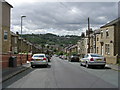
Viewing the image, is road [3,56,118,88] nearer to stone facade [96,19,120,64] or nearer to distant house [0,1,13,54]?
distant house [0,1,13,54]

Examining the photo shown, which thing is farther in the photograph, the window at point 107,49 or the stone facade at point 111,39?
the window at point 107,49

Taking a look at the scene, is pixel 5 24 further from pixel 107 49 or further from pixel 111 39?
pixel 107 49

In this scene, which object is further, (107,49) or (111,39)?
(107,49)

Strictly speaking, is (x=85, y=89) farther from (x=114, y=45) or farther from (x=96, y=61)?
(x=114, y=45)

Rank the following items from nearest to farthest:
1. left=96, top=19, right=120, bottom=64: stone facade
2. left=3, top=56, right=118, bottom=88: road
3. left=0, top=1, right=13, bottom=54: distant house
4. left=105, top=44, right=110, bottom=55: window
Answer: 1. left=3, top=56, right=118, bottom=88: road
2. left=0, top=1, right=13, bottom=54: distant house
3. left=96, top=19, right=120, bottom=64: stone facade
4. left=105, top=44, right=110, bottom=55: window

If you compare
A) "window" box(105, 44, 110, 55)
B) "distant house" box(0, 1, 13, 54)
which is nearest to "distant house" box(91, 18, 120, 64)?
"window" box(105, 44, 110, 55)

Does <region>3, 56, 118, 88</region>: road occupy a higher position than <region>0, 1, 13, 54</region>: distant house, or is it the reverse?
<region>0, 1, 13, 54</region>: distant house

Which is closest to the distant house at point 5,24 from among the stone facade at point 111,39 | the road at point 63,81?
the road at point 63,81

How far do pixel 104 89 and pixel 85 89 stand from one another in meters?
0.84

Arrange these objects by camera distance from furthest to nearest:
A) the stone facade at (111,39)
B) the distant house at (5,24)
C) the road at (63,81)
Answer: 1. the stone facade at (111,39)
2. the distant house at (5,24)
3. the road at (63,81)

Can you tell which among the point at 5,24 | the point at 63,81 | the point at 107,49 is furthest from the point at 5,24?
the point at 63,81

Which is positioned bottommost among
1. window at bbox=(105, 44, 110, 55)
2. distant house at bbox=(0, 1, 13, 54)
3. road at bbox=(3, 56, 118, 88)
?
road at bbox=(3, 56, 118, 88)

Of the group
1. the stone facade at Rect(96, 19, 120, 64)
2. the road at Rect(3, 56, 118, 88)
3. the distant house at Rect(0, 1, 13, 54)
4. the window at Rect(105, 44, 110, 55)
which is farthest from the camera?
the window at Rect(105, 44, 110, 55)

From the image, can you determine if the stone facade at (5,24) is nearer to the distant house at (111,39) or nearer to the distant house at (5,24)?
the distant house at (5,24)
